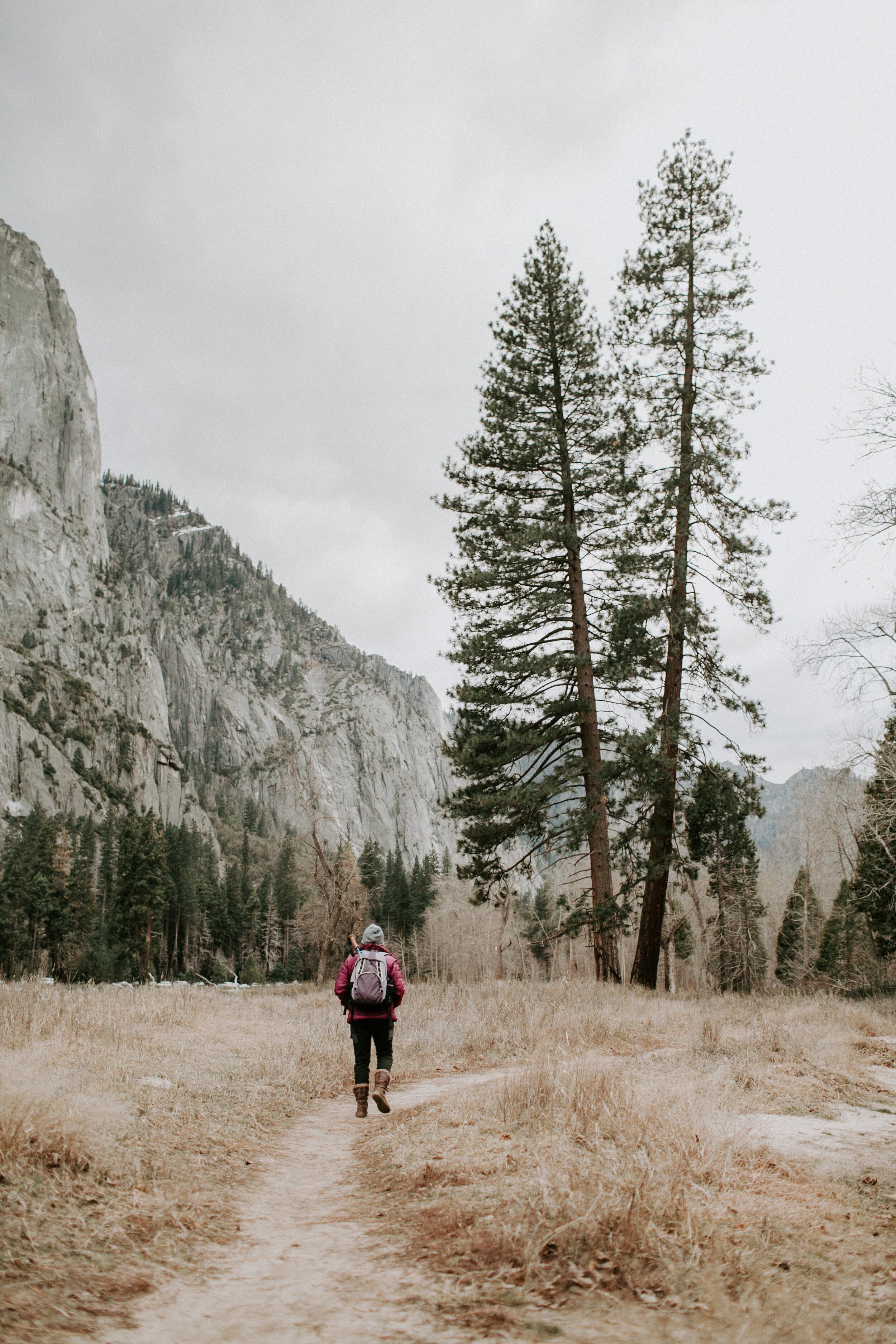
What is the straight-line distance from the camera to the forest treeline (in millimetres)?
52688

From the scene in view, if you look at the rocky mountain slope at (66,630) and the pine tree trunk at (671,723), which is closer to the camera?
the pine tree trunk at (671,723)

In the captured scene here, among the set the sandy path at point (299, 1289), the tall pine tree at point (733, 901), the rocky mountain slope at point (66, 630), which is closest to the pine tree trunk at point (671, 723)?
the tall pine tree at point (733, 901)

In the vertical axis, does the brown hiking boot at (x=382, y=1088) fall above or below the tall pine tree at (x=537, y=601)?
below

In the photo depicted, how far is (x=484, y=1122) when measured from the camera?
17.0ft

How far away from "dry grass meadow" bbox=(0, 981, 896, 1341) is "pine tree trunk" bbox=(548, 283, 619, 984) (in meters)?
5.56

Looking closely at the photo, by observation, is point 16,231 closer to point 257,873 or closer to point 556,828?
point 257,873

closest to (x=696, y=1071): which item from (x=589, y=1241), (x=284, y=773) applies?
(x=589, y=1241)

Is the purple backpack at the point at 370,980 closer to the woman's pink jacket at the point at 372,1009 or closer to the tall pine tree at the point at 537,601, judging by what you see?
the woman's pink jacket at the point at 372,1009

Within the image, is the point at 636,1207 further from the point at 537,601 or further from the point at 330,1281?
the point at 537,601

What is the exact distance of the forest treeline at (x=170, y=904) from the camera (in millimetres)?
52688

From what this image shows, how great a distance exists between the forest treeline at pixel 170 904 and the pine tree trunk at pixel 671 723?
52.4 feet

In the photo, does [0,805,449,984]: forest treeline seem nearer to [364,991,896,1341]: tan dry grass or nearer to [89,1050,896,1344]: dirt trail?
[364,991,896,1341]: tan dry grass

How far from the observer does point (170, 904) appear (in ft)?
229

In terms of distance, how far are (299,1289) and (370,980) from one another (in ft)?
15.3
